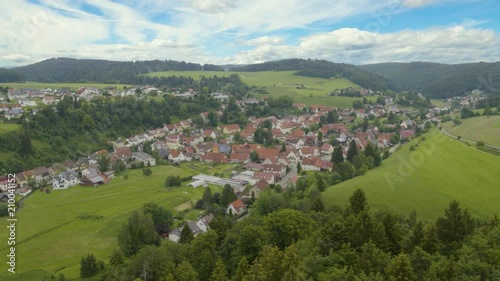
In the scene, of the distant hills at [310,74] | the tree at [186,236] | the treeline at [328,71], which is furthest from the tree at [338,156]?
the distant hills at [310,74]

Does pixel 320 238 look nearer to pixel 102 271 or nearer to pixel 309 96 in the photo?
pixel 102 271

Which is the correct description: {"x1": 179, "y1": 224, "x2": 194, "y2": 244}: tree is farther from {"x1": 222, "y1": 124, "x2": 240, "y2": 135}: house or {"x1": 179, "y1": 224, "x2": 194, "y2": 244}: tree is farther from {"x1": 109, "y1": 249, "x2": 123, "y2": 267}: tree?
{"x1": 222, "y1": 124, "x2": 240, "y2": 135}: house

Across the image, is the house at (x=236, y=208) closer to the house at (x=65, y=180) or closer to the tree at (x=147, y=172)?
the tree at (x=147, y=172)

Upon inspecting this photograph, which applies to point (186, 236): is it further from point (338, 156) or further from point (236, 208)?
point (338, 156)

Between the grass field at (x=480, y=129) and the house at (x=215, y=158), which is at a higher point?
the grass field at (x=480, y=129)

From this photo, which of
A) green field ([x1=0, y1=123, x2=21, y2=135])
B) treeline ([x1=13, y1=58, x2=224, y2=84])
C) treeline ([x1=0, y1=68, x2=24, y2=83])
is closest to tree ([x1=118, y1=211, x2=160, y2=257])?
green field ([x1=0, y1=123, x2=21, y2=135])

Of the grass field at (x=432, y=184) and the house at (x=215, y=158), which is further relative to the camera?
the house at (x=215, y=158)
